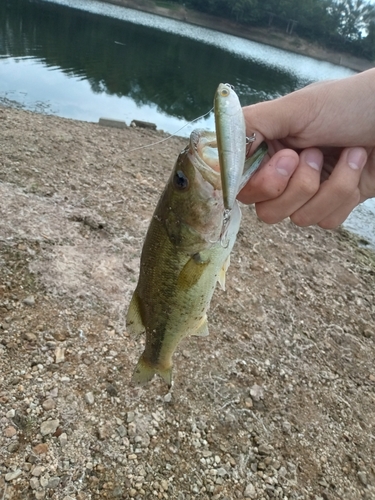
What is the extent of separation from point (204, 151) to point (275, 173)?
25.0 inches

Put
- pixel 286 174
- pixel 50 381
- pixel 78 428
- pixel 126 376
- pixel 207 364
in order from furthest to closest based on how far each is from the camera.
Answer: pixel 207 364 < pixel 126 376 < pixel 50 381 < pixel 78 428 < pixel 286 174

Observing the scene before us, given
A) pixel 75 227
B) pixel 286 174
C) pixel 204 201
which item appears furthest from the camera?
pixel 75 227

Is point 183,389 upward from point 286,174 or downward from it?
downward

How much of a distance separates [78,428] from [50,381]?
532 mm

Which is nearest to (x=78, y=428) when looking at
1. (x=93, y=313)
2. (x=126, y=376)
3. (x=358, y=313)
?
(x=126, y=376)

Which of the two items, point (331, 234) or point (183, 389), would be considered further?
point (331, 234)

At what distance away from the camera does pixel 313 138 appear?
8.41ft

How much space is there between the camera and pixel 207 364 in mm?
4707

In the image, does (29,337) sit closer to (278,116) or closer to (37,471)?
(37,471)

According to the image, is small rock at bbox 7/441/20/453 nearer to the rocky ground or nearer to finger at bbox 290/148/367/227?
the rocky ground

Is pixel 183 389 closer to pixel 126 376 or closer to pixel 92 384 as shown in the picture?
pixel 126 376

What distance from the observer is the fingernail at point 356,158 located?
253cm

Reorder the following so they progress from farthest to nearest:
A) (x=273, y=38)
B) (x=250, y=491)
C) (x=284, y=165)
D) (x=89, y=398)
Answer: (x=273, y=38) < (x=89, y=398) < (x=250, y=491) < (x=284, y=165)

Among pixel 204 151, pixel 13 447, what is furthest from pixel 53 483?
pixel 204 151
